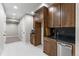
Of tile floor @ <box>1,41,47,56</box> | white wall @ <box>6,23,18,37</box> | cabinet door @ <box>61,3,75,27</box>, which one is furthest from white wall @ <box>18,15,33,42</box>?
cabinet door @ <box>61,3,75,27</box>

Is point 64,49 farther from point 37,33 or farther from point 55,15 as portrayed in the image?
point 37,33

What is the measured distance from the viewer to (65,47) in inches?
94.9

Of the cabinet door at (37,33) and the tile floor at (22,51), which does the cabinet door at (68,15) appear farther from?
the cabinet door at (37,33)

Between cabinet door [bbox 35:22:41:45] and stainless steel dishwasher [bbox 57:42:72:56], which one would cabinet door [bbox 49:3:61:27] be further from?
cabinet door [bbox 35:22:41:45]

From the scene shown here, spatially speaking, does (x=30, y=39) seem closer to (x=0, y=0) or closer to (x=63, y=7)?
(x=63, y=7)

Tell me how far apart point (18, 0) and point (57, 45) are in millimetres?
2114

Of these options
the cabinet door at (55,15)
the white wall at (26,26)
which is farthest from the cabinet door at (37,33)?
the cabinet door at (55,15)

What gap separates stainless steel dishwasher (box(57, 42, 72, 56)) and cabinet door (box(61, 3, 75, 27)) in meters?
0.60

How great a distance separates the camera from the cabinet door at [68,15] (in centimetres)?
244

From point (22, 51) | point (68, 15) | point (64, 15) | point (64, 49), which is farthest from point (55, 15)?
point (22, 51)

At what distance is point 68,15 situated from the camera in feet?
8.59

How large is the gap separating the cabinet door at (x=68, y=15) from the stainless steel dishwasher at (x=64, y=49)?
597 millimetres

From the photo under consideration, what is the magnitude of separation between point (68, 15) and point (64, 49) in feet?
3.24

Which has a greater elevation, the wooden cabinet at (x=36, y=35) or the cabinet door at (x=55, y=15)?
the cabinet door at (x=55, y=15)
